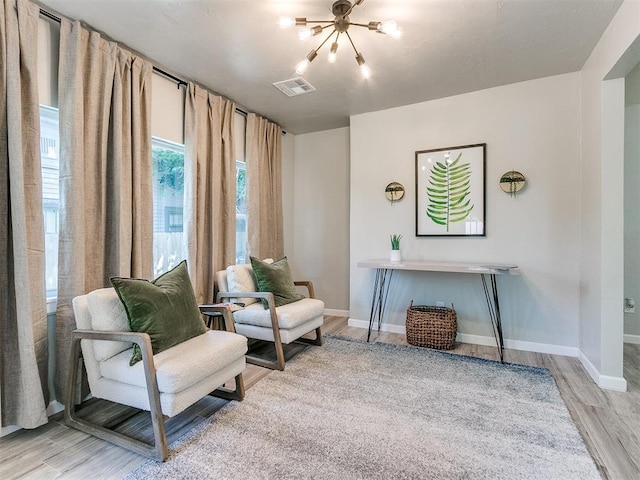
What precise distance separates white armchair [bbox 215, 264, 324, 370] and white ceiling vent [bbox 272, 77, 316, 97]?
1.80 metres

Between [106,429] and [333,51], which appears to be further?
[333,51]

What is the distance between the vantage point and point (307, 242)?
4598mm

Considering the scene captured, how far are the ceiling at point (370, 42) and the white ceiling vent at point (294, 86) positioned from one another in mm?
63

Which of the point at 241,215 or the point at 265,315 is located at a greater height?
the point at 241,215

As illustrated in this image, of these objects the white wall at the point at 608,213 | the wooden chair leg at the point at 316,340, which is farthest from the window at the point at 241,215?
the white wall at the point at 608,213

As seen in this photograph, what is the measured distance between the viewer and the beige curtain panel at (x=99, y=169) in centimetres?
203

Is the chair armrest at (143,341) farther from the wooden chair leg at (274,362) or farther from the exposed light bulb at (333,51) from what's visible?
the exposed light bulb at (333,51)

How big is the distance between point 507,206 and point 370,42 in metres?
2.01

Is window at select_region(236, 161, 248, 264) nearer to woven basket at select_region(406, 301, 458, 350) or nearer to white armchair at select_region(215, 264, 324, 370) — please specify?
white armchair at select_region(215, 264, 324, 370)

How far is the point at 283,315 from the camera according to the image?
8.82ft

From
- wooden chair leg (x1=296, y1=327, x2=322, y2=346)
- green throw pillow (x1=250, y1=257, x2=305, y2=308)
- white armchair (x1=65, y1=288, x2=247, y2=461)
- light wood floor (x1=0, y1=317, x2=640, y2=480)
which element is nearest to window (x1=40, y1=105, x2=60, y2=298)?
white armchair (x1=65, y1=288, x2=247, y2=461)

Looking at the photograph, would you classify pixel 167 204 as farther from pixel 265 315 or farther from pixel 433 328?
pixel 433 328

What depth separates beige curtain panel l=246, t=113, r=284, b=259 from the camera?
12.3ft

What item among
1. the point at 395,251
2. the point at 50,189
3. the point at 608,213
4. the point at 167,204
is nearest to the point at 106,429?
the point at 50,189
